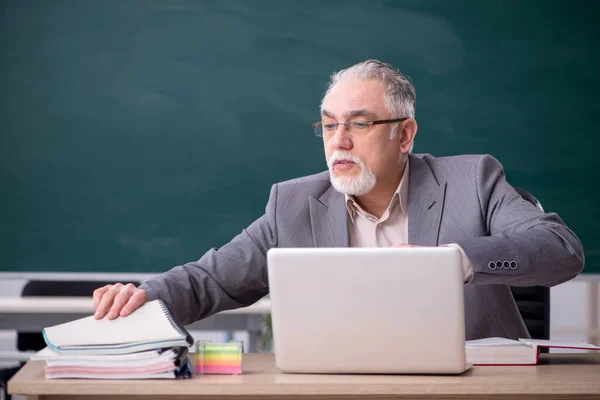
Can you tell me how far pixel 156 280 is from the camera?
182 cm

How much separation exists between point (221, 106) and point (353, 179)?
217cm

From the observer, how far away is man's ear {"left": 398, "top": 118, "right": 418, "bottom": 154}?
2188 mm

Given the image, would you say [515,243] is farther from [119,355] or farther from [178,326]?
[119,355]

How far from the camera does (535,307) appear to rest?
230 cm

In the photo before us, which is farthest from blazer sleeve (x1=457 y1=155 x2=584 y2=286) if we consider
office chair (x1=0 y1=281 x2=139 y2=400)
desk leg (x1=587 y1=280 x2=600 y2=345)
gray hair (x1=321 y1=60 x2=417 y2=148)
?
desk leg (x1=587 y1=280 x2=600 y2=345)

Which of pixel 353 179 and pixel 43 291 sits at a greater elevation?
pixel 353 179

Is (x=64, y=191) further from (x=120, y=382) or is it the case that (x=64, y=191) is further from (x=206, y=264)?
(x=120, y=382)

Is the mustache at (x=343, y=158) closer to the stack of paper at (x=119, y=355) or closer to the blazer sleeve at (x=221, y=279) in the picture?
the blazer sleeve at (x=221, y=279)

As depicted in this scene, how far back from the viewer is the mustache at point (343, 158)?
6.82 feet

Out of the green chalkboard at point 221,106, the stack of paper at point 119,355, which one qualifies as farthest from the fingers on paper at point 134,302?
the green chalkboard at point 221,106

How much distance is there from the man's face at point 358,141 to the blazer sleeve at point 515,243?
256 millimetres

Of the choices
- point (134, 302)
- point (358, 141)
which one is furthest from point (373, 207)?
point (134, 302)

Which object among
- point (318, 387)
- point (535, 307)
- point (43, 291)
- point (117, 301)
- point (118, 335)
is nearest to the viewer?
point (318, 387)

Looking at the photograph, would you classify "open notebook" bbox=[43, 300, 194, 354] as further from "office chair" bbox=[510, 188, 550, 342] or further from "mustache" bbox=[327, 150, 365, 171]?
"office chair" bbox=[510, 188, 550, 342]
